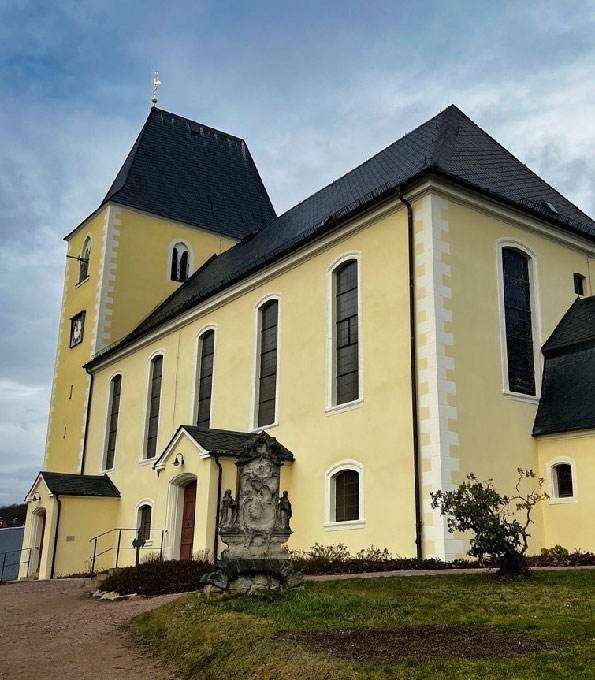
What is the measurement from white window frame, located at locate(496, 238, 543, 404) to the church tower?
61.0ft

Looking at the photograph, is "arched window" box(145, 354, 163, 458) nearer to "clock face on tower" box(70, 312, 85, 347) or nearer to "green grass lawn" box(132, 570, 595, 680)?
"clock face on tower" box(70, 312, 85, 347)

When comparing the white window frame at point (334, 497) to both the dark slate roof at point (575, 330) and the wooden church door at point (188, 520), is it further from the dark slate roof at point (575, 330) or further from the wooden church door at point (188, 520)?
the dark slate roof at point (575, 330)

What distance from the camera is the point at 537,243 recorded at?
18.3 metres

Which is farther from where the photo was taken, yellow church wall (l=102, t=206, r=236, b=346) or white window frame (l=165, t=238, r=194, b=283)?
white window frame (l=165, t=238, r=194, b=283)

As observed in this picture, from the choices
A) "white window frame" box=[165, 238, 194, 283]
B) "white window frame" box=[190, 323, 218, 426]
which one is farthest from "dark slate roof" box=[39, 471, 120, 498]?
"white window frame" box=[165, 238, 194, 283]

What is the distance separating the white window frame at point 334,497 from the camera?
1605 cm

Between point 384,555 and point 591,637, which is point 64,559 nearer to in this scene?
point 384,555

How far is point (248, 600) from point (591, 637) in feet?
15.8

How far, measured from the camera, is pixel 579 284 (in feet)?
63.1

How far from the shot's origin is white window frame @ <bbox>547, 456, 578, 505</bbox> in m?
15.3

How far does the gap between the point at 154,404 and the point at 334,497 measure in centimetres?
1092

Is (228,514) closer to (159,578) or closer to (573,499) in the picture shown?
(159,578)

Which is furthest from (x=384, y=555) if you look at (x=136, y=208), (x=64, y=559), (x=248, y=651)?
(x=136, y=208)

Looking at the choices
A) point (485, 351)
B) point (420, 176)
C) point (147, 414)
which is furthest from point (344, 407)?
point (147, 414)
